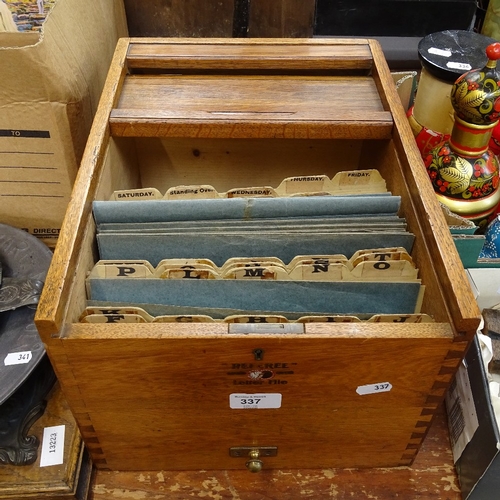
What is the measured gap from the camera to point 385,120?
0.94 meters

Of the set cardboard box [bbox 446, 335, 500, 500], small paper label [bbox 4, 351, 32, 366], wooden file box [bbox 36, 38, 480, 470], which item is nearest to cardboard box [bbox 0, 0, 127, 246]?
wooden file box [bbox 36, 38, 480, 470]

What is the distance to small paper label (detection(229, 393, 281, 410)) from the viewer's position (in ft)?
2.33

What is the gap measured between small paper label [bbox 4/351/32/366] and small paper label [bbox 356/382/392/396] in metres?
0.50

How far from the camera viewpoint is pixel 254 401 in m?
0.72

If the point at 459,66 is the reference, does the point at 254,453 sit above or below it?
below

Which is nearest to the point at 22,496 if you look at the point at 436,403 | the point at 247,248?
the point at 247,248

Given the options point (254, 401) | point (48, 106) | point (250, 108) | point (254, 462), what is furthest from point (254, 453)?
point (48, 106)

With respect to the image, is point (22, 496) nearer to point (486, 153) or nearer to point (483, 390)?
point (483, 390)

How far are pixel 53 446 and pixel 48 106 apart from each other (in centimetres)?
57

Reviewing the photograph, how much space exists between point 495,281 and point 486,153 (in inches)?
8.7

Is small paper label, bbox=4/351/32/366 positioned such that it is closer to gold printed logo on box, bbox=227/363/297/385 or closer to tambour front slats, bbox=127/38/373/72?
gold printed logo on box, bbox=227/363/297/385

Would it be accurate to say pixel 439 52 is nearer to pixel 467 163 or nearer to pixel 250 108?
pixel 467 163

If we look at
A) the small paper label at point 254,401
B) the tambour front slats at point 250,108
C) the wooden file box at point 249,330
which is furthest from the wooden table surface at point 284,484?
the tambour front slats at point 250,108

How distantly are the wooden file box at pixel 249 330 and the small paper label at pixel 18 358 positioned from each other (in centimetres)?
16
